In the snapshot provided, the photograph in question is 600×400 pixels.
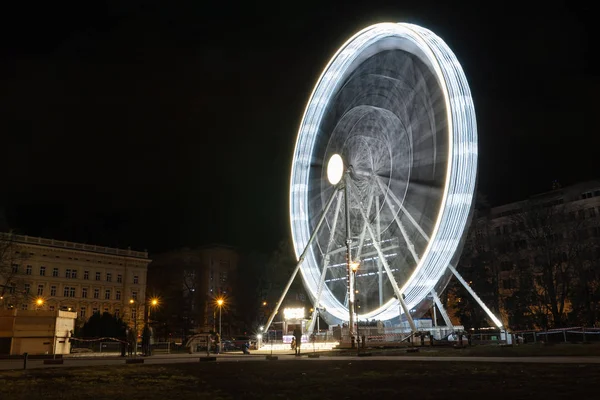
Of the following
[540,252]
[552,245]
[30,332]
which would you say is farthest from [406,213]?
[30,332]

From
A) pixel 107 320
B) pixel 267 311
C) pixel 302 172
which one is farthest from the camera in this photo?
pixel 267 311

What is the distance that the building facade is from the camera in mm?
79938

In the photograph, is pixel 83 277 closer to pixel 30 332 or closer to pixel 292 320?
pixel 292 320

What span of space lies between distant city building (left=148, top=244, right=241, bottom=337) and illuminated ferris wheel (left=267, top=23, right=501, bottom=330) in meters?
41.9

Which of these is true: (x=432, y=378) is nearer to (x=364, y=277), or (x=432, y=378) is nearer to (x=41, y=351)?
(x=41, y=351)

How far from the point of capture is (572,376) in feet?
32.4

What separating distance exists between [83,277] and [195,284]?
79.3ft

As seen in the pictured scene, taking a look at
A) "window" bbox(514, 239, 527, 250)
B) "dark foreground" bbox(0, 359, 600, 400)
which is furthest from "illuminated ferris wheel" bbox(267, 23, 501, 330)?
"dark foreground" bbox(0, 359, 600, 400)

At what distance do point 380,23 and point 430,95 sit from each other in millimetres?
6178

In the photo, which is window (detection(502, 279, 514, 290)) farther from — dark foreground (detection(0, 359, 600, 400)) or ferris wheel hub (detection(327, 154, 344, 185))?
dark foreground (detection(0, 359, 600, 400))

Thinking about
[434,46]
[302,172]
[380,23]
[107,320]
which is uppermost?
[380,23]

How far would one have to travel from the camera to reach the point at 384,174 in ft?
116

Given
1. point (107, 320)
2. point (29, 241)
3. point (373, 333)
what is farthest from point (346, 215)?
point (29, 241)

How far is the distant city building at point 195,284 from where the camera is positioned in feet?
271
